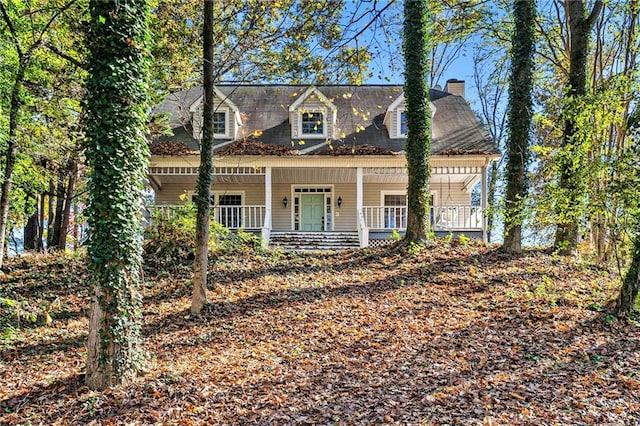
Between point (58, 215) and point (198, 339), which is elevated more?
point (58, 215)

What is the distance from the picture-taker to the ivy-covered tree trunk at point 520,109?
29.4 feet

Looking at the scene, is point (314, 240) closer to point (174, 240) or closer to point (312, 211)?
point (312, 211)

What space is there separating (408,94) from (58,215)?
40.9 ft

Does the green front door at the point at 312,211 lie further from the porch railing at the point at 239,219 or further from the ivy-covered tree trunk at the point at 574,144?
the ivy-covered tree trunk at the point at 574,144

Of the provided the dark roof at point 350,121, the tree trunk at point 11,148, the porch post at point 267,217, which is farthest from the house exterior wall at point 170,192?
the tree trunk at point 11,148

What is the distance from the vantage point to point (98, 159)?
13.2ft

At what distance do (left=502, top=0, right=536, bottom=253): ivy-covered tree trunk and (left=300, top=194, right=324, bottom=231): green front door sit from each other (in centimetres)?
810

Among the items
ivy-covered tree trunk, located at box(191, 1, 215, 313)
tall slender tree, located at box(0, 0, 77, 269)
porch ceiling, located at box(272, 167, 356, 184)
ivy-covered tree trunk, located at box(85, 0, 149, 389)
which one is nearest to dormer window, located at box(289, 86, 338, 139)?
porch ceiling, located at box(272, 167, 356, 184)

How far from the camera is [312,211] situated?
52.5ft

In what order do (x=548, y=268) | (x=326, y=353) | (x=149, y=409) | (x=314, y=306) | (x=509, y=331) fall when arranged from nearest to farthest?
(x=149, y=409) → (x=326, y=353) → (x=509, y=331) → (x=314, y=306) → (x=548, y=268)

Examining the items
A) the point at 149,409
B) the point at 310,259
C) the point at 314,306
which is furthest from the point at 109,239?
the point at 310,259

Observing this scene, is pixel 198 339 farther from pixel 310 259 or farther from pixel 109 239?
pixel 310 259

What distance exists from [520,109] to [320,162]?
6539mm

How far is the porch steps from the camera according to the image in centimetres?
1235
